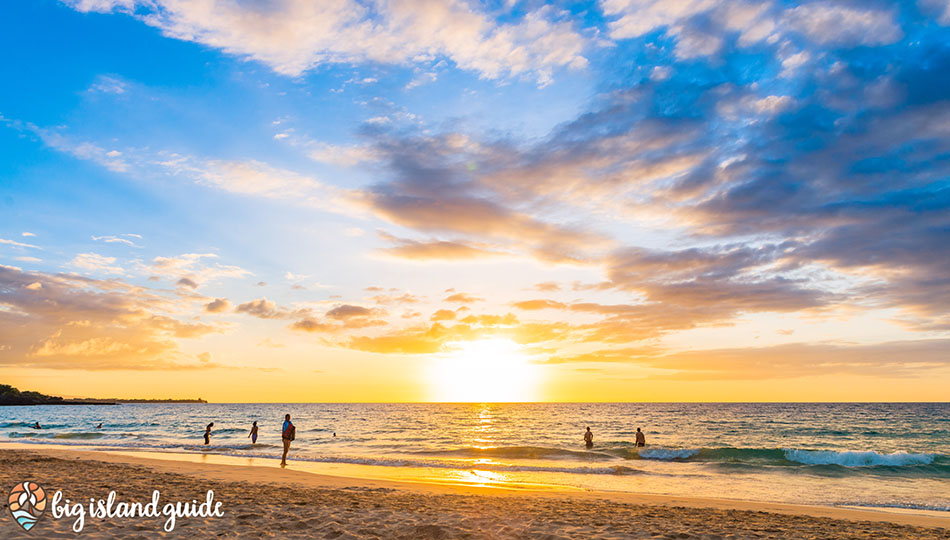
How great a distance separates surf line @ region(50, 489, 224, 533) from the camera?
11.1m

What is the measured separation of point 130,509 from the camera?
12.2m

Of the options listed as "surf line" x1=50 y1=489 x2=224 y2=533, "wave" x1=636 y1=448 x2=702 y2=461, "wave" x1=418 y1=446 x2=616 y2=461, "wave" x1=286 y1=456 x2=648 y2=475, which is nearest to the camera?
"surf line" x1=50 y1=489 x2=224 y2=533

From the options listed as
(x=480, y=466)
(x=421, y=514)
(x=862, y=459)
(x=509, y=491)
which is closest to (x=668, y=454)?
(x=862, y=459)

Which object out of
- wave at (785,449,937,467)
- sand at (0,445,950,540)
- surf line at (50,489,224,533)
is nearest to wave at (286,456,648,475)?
→ sand at (0,445,950,540)

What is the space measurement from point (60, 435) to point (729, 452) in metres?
56.2

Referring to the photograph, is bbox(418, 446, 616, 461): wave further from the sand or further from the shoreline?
the sand

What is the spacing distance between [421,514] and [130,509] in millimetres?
6822

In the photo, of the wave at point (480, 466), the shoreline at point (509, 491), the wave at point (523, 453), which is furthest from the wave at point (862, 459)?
the shoreline at point (509, 491)

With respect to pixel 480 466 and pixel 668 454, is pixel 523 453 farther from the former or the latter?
pixel 668 454

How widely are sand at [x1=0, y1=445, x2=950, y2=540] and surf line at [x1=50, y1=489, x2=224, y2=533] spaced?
29 cm

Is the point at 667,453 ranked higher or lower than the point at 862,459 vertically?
lower

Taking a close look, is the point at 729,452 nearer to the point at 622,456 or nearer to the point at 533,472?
the point at 622,456

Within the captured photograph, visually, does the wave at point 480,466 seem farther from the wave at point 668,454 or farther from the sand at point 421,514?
the sand at point 421,514

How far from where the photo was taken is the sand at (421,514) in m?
10.2
